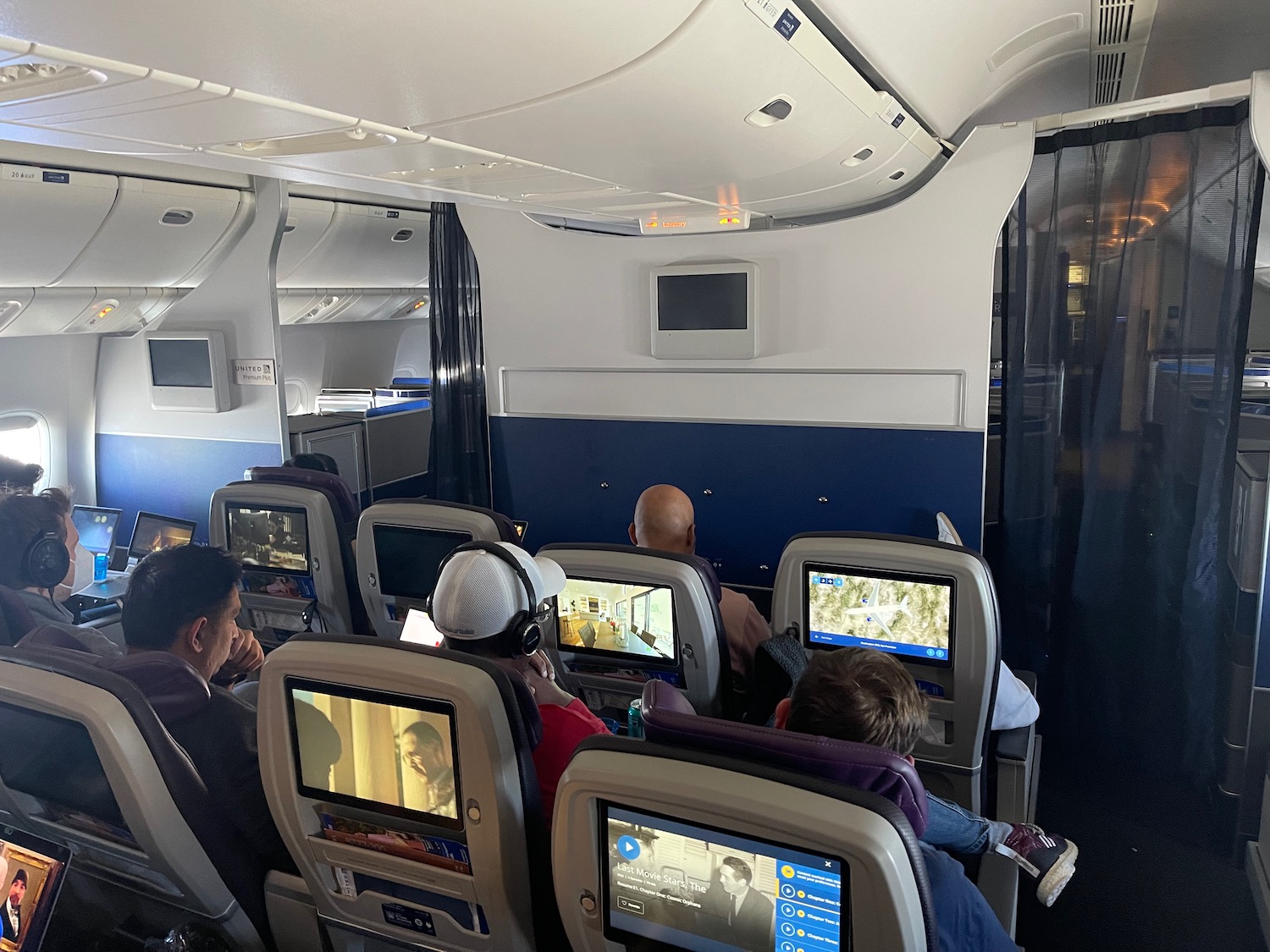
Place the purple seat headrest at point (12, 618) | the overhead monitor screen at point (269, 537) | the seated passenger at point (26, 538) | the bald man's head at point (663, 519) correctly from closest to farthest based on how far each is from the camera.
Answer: the purple seat headrest at point (12, 618) → the bald man's head at point (663, 519) → the seated passenger at point (26, 538) → the overhead monitor screen at point (269, 537)

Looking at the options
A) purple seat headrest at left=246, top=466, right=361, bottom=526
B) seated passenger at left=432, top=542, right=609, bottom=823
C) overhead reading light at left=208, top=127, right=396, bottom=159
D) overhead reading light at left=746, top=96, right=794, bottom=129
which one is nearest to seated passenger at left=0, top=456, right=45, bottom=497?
purple seat headrest at left=246, top=466, right=361, bottom=526

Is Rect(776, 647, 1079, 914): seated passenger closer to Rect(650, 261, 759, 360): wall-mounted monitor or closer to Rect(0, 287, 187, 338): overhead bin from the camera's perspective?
Rect(650, 261, 759, 360): wall-mounted monitor

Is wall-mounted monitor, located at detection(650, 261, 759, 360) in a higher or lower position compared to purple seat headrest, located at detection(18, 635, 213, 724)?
higher

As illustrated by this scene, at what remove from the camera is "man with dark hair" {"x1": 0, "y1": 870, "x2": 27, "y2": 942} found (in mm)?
1897

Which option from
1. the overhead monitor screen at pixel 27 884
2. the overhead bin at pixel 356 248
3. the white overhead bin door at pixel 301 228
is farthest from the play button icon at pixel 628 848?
the overhead bin at pixel 356 248

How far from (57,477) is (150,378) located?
1.17m

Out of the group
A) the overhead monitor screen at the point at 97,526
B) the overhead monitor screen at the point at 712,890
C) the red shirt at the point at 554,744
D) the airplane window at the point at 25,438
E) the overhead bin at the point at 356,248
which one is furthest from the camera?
the overhead bin at the point at 356,248

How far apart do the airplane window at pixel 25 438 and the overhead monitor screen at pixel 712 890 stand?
22.7 ft

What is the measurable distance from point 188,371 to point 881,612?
17.5ft

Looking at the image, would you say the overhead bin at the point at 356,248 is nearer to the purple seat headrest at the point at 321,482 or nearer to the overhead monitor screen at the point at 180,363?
the overhead monitor screen at the point at 180,363

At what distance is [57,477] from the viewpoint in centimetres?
695

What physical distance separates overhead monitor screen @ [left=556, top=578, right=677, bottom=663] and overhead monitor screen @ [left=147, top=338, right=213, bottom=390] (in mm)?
4244

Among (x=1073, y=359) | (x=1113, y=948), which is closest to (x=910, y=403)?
(x=1073, y=359)

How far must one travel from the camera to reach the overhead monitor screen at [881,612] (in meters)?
2.78
